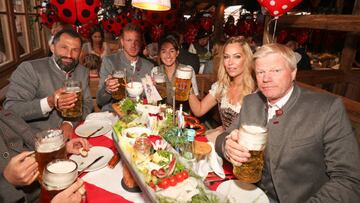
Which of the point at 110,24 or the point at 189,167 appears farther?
the point at 110,24

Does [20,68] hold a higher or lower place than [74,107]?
higher

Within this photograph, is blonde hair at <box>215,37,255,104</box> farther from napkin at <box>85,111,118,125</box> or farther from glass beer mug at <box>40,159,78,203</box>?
glass beer mug at <box>40,159,78,203</box>

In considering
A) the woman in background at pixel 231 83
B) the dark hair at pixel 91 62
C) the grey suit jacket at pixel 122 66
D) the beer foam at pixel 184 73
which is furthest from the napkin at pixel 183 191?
the dark hair at pixel 91 62

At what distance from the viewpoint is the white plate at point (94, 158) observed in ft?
5.69

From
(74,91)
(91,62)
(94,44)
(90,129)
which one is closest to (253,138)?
(74,91)

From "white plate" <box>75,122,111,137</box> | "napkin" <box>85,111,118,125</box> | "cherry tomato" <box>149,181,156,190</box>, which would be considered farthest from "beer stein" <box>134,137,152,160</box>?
"napkin" <box>85,111,118,125</box>

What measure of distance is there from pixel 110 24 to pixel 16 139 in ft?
15.6

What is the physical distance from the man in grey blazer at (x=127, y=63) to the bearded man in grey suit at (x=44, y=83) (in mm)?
328

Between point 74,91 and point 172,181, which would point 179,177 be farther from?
point 74,91

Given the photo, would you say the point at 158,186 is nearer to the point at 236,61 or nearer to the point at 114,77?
the point at 114,77

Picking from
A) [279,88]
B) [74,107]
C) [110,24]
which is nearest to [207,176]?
[279,88]

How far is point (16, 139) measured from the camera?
1.92 metres

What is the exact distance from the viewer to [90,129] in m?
2.38

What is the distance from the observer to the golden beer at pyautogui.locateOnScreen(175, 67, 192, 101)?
228 centimetres
